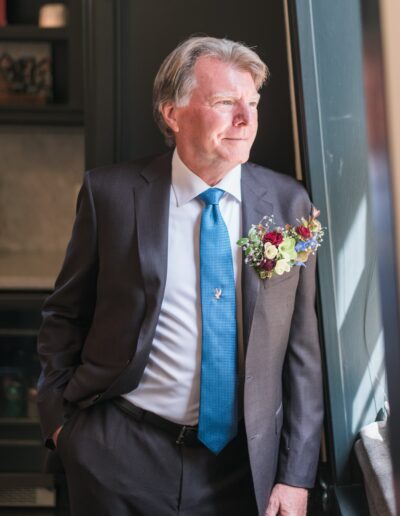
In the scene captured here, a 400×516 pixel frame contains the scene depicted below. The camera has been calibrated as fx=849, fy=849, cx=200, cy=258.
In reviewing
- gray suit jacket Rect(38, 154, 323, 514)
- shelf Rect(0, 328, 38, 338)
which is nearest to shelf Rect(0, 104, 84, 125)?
shelf Rect(0, 328, 38, 338)

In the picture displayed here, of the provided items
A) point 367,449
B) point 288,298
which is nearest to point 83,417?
point 288,298

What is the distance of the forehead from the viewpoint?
1911 mm

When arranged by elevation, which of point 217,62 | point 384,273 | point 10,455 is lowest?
point 10,455

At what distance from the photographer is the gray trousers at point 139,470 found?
6.56ft

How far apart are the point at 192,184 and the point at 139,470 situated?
0.69 metres

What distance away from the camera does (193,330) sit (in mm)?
1951

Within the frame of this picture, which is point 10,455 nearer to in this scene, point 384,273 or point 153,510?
point 153,510

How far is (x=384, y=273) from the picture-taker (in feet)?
2.98

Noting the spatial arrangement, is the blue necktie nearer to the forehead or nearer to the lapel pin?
the lapel pin

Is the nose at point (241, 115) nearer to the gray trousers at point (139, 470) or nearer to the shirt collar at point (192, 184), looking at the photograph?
the shirt collar at point (192, 184)

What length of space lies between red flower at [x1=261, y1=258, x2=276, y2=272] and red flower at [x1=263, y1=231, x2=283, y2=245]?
1.7 inches

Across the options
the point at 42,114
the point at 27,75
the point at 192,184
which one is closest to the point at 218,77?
the point at 192,184

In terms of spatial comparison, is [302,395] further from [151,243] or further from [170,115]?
[170,115]

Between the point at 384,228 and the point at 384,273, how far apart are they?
5 cm
